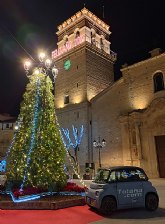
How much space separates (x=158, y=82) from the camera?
22.5m

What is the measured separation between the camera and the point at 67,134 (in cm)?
2748

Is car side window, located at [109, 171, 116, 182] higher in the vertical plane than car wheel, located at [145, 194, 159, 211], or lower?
higher

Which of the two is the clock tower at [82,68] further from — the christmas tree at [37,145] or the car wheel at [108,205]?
the car wheel at [108,205]

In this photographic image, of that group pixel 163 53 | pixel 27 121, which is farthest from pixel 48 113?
pixel 163 53

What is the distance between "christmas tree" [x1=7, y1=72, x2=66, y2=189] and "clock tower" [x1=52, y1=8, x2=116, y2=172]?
1520 cm

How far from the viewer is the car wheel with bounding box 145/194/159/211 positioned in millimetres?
7871

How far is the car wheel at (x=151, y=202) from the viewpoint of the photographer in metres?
7.87

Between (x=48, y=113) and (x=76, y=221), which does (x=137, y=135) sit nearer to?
(x=48, y=113)

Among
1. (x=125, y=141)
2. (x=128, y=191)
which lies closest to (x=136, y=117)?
(x=125, y=141)

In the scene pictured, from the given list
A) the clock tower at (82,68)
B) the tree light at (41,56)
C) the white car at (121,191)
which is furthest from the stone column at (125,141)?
the white car at (121,191)

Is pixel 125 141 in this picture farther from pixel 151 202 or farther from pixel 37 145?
pixel 151 202

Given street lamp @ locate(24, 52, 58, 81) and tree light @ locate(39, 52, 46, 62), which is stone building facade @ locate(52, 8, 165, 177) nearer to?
street lamp @ locate(24, 52, 58, 81)

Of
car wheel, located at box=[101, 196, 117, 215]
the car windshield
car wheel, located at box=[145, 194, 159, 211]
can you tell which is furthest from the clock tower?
car wheel, located at box=[101, 196, 117, 215]

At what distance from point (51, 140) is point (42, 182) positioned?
184 cm
